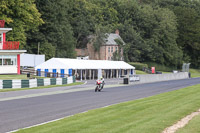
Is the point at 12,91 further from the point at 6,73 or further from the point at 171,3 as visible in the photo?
the point at 171,3

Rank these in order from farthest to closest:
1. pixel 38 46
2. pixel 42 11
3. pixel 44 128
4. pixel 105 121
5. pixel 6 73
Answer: pixel 42 11
pixel 38 46
pixel 6 73
pixel 105 121
pixel 44 128

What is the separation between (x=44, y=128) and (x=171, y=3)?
130 meters

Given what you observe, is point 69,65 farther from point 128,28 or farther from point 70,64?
point 128,28

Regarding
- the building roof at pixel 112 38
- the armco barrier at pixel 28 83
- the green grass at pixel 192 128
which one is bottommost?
the green grass at pixel 192 128

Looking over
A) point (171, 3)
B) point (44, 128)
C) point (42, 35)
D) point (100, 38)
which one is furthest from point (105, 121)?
point (171, 3)

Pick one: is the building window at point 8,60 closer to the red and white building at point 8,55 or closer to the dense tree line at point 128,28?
the red and white building at point 8,55

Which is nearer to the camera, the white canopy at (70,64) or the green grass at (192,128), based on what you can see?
the green grass at (192,128)

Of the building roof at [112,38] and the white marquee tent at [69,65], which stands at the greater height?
the building roof at [112,38]

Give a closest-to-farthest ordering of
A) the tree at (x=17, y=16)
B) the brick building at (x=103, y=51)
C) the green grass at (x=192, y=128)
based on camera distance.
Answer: the green grass at (x=192, y=128) < the tree at (x=17, y=16) < the brick building at (x=103, y=51)

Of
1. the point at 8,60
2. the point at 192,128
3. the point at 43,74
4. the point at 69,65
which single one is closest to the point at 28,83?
the point at 8,60

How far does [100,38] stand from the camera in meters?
94.8

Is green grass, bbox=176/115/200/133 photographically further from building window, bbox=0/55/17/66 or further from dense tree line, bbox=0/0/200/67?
dense tree line, bbox=0/0/200/67

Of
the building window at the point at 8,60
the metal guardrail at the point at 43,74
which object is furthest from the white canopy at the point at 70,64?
the building window at the point at 8,60

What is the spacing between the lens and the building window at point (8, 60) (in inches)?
1877
